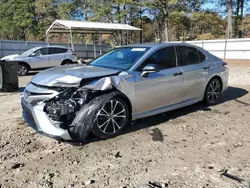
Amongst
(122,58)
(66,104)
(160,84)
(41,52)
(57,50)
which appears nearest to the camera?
(66,104)

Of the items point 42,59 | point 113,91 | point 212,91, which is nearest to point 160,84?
point 113,91

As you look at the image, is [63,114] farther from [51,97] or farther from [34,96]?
[34,96]

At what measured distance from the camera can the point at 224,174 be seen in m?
3.05

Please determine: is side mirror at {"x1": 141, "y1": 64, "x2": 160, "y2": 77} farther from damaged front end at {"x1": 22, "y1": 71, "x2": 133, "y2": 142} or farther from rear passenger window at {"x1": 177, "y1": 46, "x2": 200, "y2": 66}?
rear passenger window at {"x1": 177, "y1": 46, "x2": 200, "y2": 66}

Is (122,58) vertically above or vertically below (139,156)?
above

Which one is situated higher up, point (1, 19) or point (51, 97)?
point (1, 19)

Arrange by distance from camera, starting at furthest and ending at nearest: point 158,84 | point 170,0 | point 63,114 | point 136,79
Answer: point 170,0, point 158,84, point 136,79, point 63,114

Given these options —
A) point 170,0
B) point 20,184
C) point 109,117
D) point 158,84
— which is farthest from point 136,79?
point 170,0

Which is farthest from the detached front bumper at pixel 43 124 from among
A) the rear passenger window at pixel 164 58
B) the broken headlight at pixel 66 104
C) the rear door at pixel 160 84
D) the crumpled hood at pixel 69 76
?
the rear passenger window at pixel 164 58

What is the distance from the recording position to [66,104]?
3703 millimetres

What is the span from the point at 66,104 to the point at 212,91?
3778 millimetres

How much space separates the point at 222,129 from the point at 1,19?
4178 cm

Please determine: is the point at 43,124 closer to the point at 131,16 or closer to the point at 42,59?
the point at 42,59

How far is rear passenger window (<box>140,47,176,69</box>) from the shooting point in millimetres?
4766
